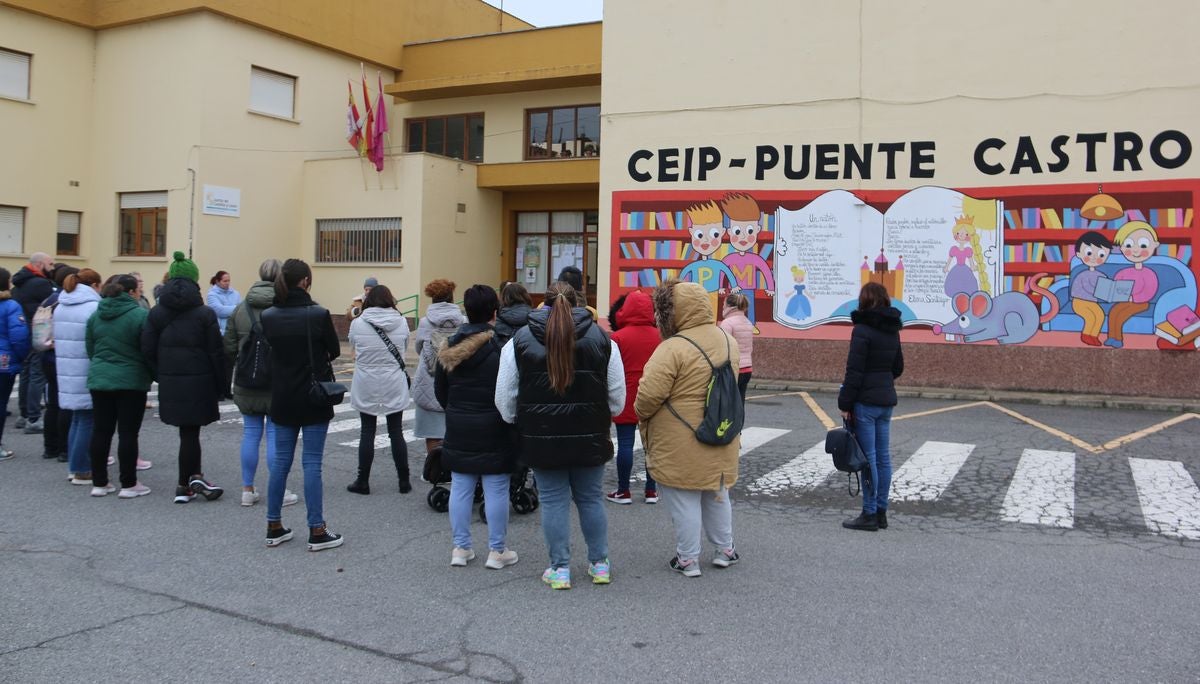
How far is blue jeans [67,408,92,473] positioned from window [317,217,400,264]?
14.8 metres

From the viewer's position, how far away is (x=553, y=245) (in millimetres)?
24219

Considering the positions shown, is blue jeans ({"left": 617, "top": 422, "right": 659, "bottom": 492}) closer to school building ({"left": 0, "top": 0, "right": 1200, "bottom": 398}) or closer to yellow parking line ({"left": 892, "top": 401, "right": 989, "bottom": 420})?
yellow parking line ({"left": 892, "top": 401, "right": 989, "bottom": 420})

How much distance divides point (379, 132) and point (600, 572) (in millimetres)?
19720

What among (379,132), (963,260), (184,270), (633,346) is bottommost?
(633,346)

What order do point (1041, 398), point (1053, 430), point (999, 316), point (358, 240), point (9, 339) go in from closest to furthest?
point (9, 339) → point (1053, 430) → point (1041, 398) → point (999, 316) → point (358, 240)

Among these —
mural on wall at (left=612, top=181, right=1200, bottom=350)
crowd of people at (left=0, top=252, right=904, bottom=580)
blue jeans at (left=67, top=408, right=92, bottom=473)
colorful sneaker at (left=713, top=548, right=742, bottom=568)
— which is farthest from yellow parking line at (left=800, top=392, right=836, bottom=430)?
blue jeans at (left=67, top=408, right=92, bottom=473)

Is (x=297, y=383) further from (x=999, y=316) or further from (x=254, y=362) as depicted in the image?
(x=999, y=316)

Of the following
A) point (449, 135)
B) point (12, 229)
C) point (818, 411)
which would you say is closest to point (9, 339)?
point (818, 411)

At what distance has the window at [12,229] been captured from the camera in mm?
21609

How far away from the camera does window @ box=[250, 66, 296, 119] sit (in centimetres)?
2248

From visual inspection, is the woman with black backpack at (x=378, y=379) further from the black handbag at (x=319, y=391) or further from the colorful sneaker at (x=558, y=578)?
the colorful sneaker at (x=558, y=578)

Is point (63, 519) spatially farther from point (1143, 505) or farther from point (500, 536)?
point (1143, 505)

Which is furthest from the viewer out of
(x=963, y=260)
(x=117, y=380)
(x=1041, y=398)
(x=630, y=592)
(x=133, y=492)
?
(x=963, y=260)

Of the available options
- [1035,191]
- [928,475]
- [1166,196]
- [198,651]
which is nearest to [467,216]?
[1035,191]
